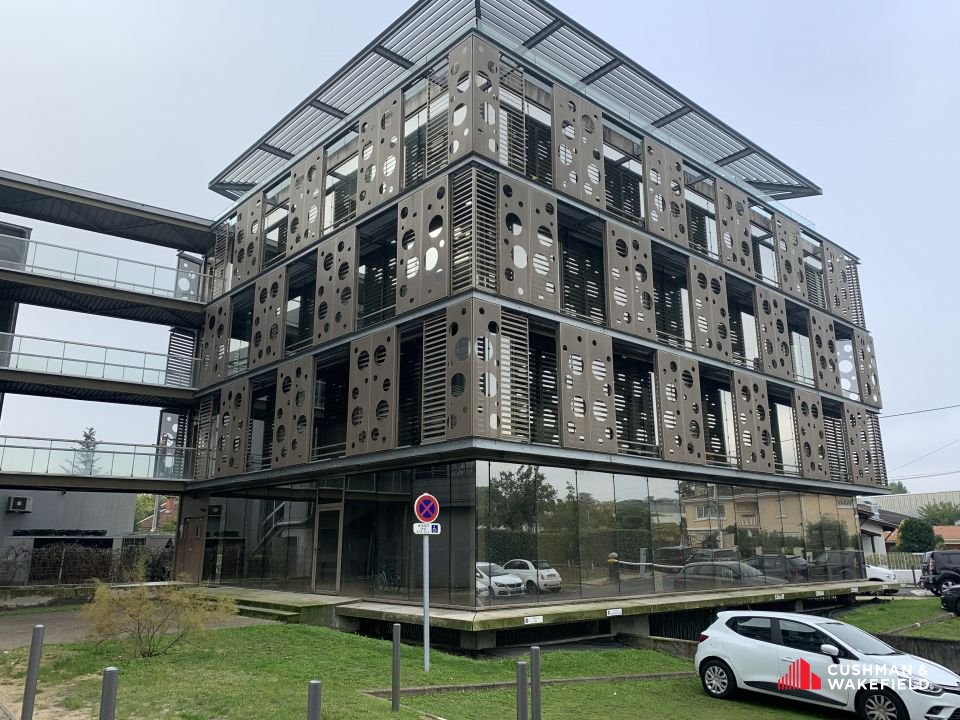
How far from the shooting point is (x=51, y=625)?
17453mm

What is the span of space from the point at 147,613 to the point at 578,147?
52.7 feet

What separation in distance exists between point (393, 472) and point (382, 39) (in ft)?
41.4

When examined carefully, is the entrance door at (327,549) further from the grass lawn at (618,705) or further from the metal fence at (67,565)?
the grass lawn at (618,705)

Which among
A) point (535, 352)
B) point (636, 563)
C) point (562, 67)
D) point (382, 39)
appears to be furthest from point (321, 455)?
point (562, 67)

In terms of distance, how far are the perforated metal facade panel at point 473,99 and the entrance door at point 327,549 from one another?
10663mm

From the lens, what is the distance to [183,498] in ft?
94.6

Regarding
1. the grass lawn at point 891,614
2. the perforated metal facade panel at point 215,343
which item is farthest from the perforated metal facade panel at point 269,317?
the grass lawn at point 891,614

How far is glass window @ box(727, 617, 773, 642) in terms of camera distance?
11086 millimetres

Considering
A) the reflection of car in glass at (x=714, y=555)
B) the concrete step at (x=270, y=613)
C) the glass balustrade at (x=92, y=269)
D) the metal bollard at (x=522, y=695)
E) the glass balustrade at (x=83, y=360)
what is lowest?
the concrete step at (x=270, y=613)

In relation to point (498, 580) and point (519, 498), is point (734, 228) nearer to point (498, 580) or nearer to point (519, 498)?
point (519, 498)

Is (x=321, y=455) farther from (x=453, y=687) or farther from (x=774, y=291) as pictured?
(x=774, y=291)

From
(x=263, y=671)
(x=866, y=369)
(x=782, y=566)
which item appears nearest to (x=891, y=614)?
(x=782, y=566)

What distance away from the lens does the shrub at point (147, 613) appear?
11797mm

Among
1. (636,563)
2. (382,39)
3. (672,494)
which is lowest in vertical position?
(636,563)
